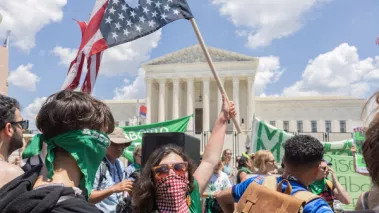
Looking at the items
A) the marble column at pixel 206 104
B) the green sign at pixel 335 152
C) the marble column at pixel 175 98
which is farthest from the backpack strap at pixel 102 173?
the marble column at pixel 175 98

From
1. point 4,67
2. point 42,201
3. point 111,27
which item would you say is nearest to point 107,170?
point 111,27

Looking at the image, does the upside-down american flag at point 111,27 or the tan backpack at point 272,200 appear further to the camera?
the upside-down american flag at point 111,27

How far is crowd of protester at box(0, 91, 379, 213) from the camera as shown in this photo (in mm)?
1324

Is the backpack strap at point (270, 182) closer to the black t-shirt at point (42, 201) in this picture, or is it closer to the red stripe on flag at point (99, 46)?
the black t-shirt at point (42, 201)

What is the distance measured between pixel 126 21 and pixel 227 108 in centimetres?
222

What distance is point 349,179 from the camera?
8.17m

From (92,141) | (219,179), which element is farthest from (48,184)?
(219,179)

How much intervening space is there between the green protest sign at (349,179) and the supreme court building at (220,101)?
3726 cm

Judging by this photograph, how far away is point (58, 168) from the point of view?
1.44 meters

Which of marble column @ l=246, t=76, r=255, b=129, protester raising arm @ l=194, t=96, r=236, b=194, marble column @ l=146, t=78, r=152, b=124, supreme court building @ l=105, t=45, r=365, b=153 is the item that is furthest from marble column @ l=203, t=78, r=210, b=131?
protester raising arm @ l=194, t=96, r=236, b=194

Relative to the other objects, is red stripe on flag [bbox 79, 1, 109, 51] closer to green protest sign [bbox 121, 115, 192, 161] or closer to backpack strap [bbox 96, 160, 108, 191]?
backpack strap [bbox 96, 160, 108, 191]

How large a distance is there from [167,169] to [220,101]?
46.8 meters

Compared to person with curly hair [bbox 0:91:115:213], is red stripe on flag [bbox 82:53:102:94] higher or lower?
higher

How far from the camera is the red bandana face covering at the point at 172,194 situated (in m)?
2.12
